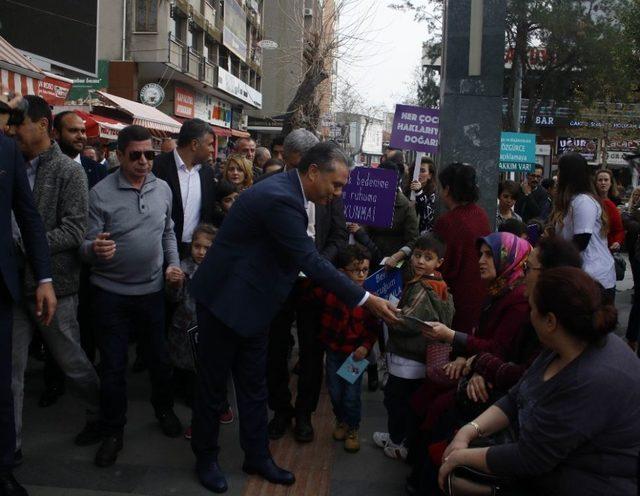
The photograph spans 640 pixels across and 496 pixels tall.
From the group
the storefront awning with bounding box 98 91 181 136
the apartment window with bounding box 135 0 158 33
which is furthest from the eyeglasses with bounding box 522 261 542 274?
the apartment window with bounding box 135 0 158 33

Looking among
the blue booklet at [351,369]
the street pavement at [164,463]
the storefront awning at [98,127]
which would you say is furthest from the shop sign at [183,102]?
the blue booklet at [351,369]

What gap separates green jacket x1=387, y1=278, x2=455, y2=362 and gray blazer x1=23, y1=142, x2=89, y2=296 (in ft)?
6.49

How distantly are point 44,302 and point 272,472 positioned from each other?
1.58 meters

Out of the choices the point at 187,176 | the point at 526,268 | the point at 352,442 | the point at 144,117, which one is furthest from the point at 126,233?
the point at 144,117

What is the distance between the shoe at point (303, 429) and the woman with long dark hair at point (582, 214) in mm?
2228

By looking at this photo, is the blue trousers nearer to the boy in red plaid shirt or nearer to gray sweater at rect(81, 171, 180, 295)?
gray sweater at rect(81, 171, 180, 295)

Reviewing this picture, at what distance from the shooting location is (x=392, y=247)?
19.5 feet

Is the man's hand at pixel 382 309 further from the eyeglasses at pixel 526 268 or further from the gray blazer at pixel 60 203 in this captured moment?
the gray blazer at pixel 60 203

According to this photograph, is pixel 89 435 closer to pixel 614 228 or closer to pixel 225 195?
pixel 225 195

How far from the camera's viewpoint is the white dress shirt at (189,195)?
16.2ft

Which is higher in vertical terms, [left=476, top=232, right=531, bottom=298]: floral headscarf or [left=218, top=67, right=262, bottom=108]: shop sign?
[left=218, top=67, right=262, bottom=108]: shop sign

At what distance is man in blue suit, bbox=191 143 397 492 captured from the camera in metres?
3.41

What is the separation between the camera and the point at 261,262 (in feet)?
11.4

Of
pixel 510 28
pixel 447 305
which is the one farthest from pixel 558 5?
pixel 447 305
